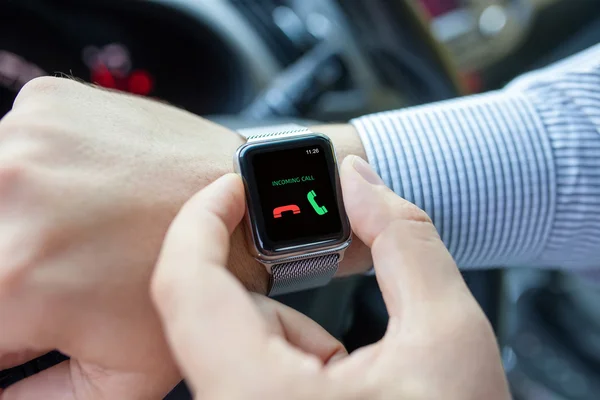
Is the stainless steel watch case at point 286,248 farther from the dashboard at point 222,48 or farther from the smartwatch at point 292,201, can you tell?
the dashboard at point 222,48

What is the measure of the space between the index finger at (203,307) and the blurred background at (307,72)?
25 centimetres

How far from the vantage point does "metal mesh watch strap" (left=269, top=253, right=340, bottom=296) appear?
585mm

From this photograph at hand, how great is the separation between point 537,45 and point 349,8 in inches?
26.4

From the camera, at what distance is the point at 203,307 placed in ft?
1.24

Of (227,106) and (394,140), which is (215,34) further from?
(394,140)

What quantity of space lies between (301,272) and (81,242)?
23cm

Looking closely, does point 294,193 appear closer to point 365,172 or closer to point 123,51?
Result: point 365,172

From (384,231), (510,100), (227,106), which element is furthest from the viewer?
(227,106)

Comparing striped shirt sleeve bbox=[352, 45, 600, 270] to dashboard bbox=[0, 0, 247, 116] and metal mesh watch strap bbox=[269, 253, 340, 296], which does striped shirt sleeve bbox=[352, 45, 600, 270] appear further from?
dashboard bbox=[0, 0, 247, 116]

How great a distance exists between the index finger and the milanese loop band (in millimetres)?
161

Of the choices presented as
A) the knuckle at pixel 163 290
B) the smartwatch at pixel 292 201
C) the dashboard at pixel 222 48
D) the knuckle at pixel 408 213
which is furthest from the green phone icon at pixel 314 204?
the dashboard at pixel 222 48

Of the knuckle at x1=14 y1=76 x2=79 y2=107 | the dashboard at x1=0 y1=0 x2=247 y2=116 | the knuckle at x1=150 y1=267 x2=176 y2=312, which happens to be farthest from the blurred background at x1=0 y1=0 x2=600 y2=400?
the knuckle at x1=150 y1=267 x2=176 y2=312

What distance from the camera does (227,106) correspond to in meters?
0.86

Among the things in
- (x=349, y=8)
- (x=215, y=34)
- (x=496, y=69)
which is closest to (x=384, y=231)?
(x=215, y=34)
